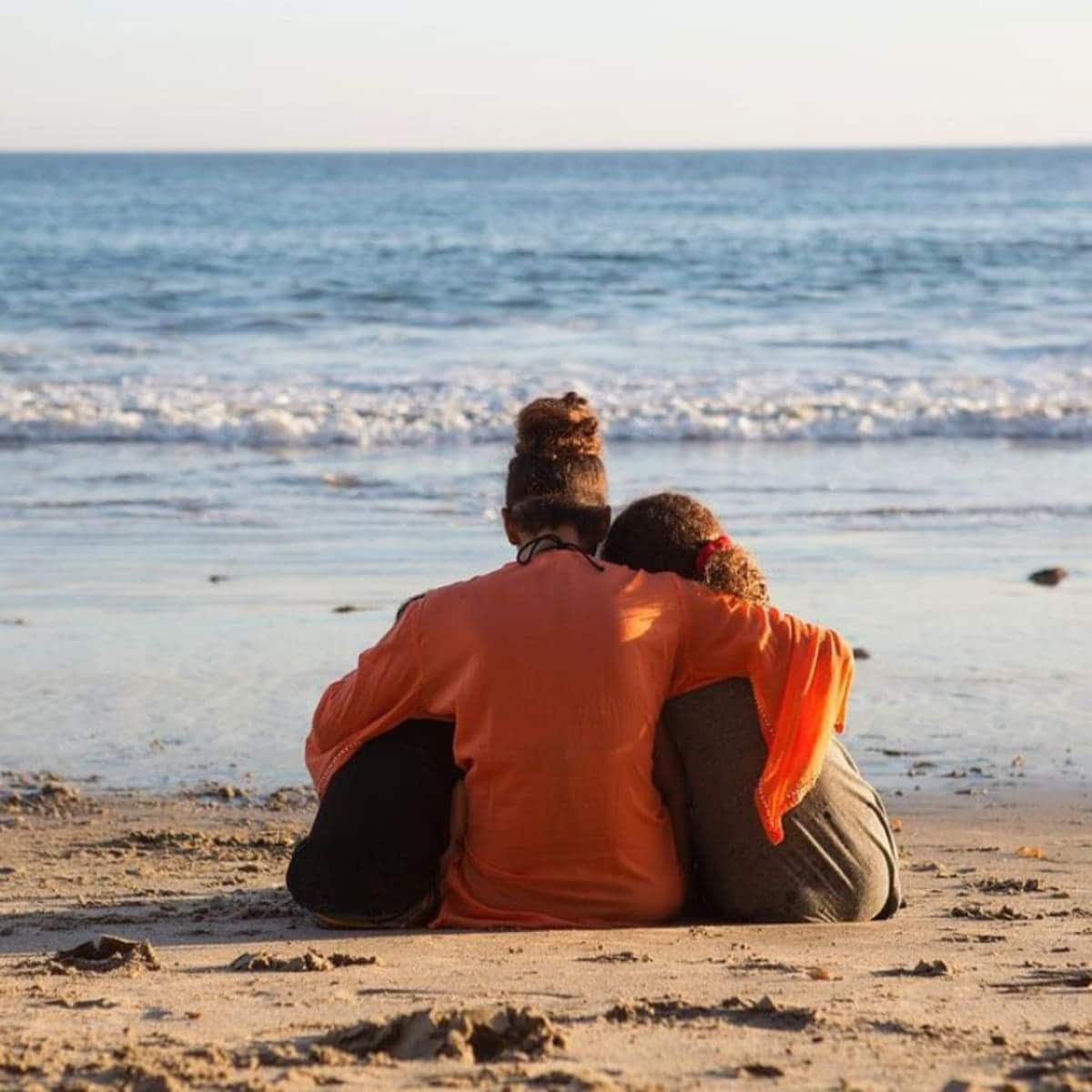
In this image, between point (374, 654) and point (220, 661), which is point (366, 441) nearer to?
point (220, 661)

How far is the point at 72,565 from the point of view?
9602 mm

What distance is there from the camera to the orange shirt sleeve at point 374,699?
421 cm

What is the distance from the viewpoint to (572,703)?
4.16 m

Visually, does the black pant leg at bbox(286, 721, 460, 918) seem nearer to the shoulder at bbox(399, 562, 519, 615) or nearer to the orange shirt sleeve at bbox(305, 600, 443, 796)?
the orange shirt sleeve at bbox(305, 600, 443, 796)

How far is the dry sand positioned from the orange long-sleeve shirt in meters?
0.16

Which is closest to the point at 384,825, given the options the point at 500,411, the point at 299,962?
the point at 299,962

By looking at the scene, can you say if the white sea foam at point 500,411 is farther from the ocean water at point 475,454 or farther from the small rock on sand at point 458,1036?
the small rock on sand at point 458,1036

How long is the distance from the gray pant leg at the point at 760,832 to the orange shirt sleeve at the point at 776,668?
1.7 inches

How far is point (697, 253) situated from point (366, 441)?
2157 centimetres

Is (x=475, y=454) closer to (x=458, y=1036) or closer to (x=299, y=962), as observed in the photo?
(x=299, y=962)

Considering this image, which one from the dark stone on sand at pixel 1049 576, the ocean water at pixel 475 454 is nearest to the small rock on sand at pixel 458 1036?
the ocean water at pixel 475 454

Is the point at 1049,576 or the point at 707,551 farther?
the point at 1049,576

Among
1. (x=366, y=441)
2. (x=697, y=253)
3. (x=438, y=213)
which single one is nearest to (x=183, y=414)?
(x=366, y=441)

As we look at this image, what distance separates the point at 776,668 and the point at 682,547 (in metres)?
0.34
